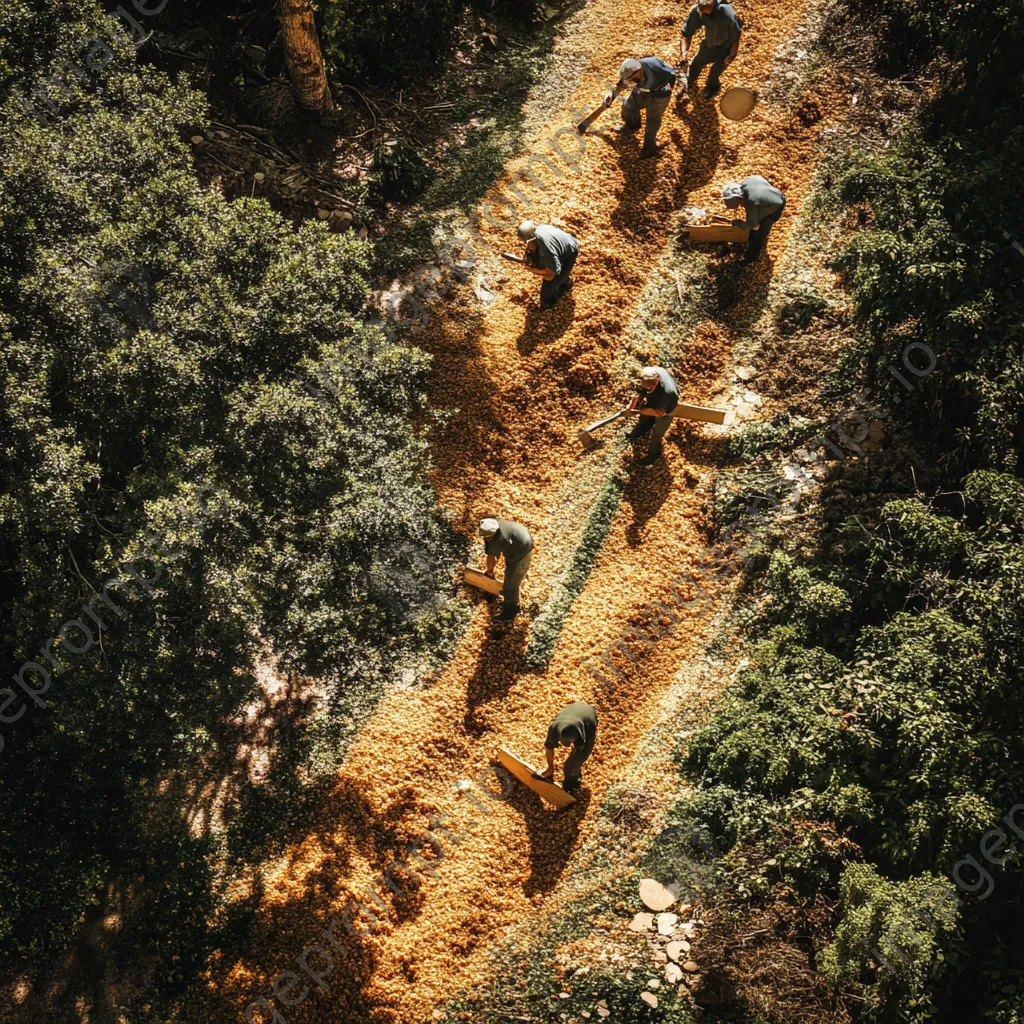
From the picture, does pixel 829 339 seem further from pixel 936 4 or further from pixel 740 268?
pixel 936 4

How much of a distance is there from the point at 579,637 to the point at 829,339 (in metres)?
6.03

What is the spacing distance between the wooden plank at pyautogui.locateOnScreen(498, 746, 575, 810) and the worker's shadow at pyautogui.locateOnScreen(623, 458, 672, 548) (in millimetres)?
3525

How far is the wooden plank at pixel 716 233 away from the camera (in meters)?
13.7

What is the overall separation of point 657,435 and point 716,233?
395 centimetres

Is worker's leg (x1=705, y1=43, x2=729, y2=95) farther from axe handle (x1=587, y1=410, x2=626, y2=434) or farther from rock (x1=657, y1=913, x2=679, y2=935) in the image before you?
rock (x1=657, y1=913, x2=679, y2=935)

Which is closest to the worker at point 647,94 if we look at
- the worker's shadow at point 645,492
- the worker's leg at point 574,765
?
the worker's shadow at point 645,492

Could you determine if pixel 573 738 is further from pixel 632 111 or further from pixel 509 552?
pixel 632 111

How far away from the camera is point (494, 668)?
36.7ft

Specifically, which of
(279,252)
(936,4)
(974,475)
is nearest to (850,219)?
(936,4)

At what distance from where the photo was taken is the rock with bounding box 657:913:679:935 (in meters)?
9.41

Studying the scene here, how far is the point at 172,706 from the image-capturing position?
873 centimetres

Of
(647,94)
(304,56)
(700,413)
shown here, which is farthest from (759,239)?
(304,56)

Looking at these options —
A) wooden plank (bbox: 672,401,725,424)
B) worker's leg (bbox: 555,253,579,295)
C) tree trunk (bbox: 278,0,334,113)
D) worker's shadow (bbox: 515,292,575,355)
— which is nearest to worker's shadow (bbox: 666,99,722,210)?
worker's leg (bbox: 555,253,579,295)

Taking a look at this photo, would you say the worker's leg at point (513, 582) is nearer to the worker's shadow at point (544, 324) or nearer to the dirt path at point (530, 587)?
the dirt path at point (530, 587)
